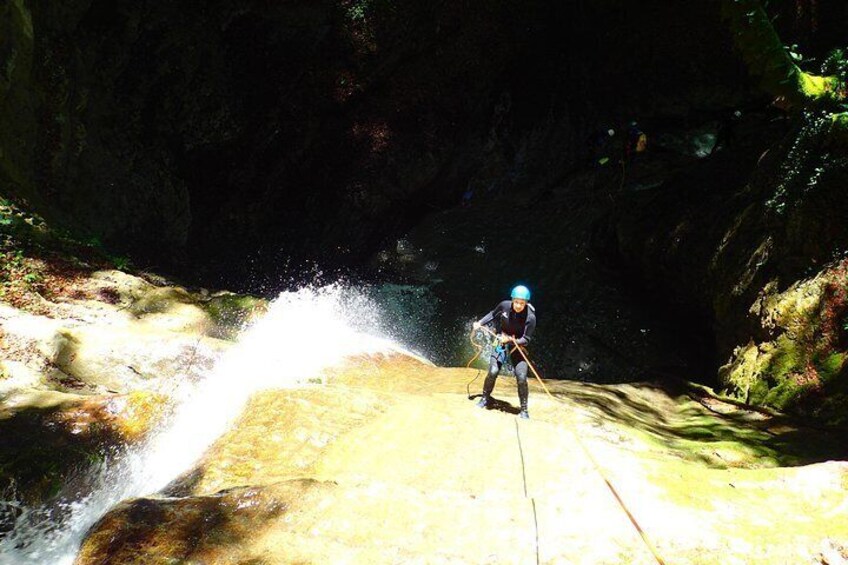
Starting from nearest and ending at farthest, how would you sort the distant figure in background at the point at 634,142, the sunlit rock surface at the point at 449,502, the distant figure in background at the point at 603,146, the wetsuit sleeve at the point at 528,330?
the sunlit rock surface at the point at 449,502
the wetsuit sleeve at the point at 528,330
the distant figure in background at the point at 634,142
the distant figure in background at the point at 603,146

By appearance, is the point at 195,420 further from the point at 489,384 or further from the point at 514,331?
the point at 514,331

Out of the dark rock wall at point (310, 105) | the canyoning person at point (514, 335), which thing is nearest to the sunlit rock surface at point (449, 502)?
the canyoning person at point (514, 335)

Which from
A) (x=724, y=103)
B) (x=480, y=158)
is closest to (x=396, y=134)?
(x=480, y=158)

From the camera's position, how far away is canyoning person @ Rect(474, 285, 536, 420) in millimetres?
6500

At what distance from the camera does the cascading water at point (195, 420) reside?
13.8 feet

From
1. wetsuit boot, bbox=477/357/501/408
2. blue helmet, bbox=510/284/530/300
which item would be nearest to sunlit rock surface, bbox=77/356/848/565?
wetsuit boot, bbox=477/357/501/408

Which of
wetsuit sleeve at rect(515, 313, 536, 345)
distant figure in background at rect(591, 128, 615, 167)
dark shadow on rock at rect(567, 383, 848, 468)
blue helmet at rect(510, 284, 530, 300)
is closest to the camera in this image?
dark shadow on rock at rect(567, 383, 848, 468)

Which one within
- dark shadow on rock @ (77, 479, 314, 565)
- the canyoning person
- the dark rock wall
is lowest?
dark shadow on rock @ (77, 479, 314, 565)

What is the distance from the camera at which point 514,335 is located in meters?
6.91

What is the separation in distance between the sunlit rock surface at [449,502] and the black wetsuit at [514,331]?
3.78 ft

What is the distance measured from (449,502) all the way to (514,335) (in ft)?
11.9

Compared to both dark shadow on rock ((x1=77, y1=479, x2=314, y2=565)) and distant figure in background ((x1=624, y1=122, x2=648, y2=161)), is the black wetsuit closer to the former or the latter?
dark shadow on rock ((x1=77, y1=479, x2=314, y2=565))

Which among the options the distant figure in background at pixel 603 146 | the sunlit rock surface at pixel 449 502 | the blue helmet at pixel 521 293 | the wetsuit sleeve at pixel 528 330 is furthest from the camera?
the distant figure in background at pixel 603 146

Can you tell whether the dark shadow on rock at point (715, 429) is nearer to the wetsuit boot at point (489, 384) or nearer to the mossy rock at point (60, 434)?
the wetsuit boot at point (489, 384)
